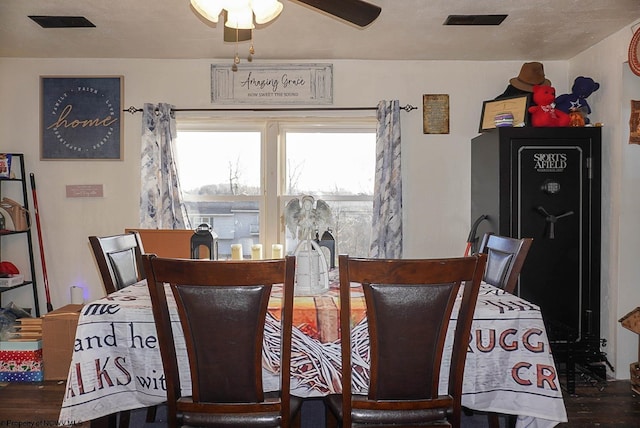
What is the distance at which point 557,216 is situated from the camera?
10.5 feet

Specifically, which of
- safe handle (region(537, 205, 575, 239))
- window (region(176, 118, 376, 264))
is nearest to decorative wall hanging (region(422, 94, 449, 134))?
window (region(176, 118, 376, 264))

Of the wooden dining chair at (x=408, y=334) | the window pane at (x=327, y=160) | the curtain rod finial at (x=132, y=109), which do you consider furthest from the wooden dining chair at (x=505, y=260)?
the curtain rod finial at (x=132, y=109)

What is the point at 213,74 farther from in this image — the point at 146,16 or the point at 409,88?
the point at 409,88

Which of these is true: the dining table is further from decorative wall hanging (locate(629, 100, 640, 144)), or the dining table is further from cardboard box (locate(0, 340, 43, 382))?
decorative wall hanging (locate(629, 100, 640, 144))

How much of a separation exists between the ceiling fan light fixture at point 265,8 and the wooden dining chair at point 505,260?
1337mm

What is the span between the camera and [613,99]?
322 cm

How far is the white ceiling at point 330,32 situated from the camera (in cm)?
274

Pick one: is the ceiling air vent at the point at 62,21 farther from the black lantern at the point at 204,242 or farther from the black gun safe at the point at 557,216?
the black gun safe at the point at 557,216

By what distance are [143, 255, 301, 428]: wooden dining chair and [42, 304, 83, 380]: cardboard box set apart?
2.03 metres

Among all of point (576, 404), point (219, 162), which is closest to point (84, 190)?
point (219, 162)

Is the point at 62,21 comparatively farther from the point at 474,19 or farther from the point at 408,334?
the point at 408,334

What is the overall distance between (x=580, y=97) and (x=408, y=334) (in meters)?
2.78

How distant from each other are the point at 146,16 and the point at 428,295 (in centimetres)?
244

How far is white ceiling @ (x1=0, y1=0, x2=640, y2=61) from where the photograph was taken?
2.74m
